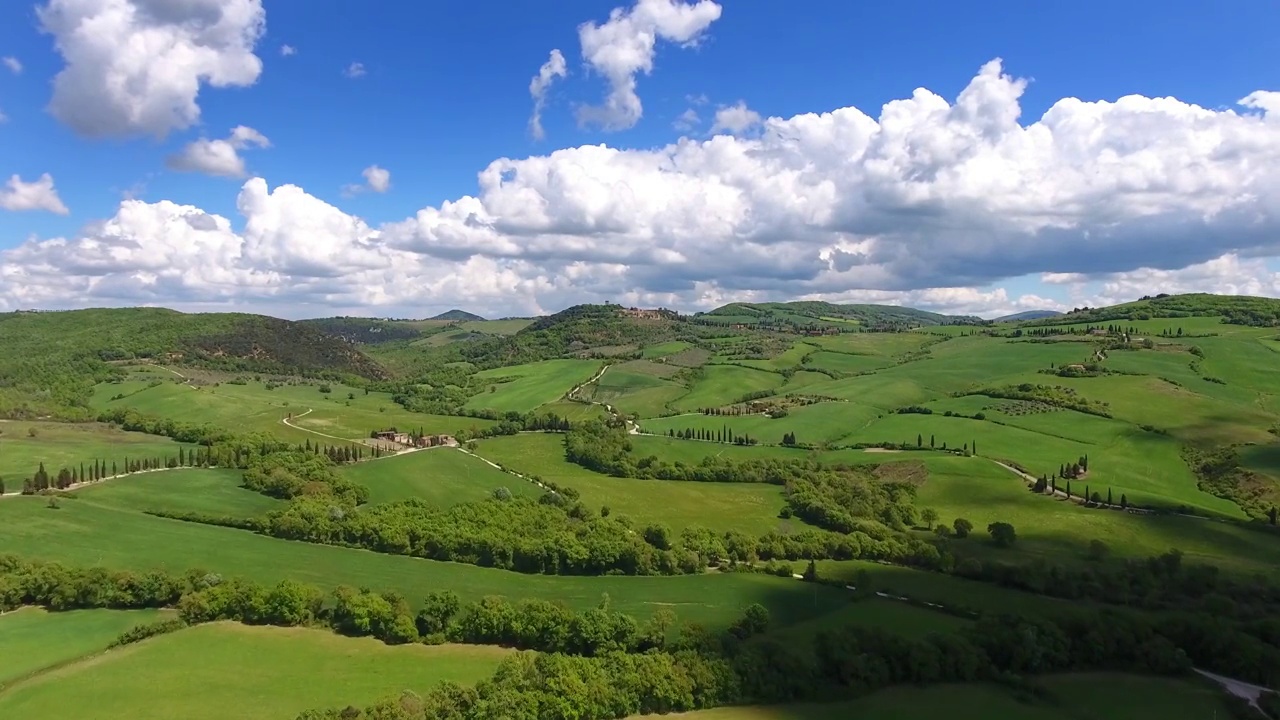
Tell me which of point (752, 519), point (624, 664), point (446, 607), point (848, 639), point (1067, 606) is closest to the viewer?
point (624, 664)

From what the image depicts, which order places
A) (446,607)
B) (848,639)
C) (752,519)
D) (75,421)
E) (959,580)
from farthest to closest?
(75,421) → (752,519) → (959,580) → (446,607) → (848,639)

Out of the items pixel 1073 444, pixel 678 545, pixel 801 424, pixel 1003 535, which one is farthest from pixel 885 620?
pixel 801 424

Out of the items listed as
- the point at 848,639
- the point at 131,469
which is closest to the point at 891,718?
the point at 848,639

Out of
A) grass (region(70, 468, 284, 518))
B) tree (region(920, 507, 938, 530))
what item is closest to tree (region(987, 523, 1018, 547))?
tree (region(920, 507, 938, 530))

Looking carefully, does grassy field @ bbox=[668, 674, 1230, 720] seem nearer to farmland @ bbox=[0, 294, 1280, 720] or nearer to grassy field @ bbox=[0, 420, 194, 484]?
farmland @ bbox=[0, 294, 1280, 720]

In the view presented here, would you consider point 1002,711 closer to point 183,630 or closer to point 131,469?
point 183,630
